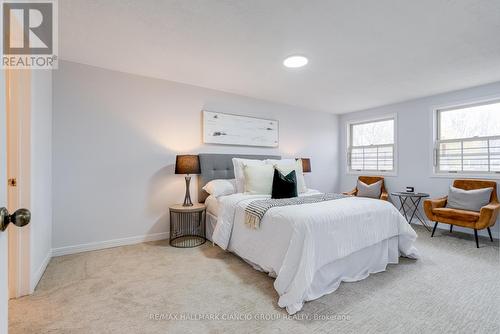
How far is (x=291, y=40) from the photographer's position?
7.80 feet

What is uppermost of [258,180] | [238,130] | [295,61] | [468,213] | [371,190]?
[295,61]

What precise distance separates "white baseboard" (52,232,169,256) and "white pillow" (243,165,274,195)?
1.43m

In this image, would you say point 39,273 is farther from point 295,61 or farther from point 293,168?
point 295,61

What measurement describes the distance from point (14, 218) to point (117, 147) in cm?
265

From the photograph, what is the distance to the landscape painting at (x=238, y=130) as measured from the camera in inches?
149

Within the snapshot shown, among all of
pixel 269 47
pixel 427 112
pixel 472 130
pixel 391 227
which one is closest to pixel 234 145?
pixel 269 47

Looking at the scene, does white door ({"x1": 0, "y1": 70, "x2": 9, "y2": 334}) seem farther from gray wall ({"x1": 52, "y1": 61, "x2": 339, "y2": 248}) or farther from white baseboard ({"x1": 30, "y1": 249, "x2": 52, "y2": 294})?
gray wall ({"x1": 52, "y1": 61, "x2": 339, "y2": 248})

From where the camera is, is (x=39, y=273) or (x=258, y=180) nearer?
(x=39, y=273)

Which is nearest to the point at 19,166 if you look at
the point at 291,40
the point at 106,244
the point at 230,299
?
the point at 106,244

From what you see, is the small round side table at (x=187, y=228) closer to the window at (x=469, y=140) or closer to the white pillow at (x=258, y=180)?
the white pillow at (x=258, y=180)

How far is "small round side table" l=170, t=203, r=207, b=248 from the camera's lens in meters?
3.24

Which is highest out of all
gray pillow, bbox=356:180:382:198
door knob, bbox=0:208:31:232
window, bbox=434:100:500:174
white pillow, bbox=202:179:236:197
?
window, bbox=434:100:500:174

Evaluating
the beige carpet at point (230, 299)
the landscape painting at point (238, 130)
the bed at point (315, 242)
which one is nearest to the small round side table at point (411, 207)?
the beige carpet at point (230, 299)

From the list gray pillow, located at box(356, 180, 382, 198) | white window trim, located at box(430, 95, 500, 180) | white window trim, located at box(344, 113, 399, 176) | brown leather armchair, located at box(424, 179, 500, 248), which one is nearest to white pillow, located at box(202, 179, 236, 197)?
gray pillow, located at box(356, 180, 382, 198)
